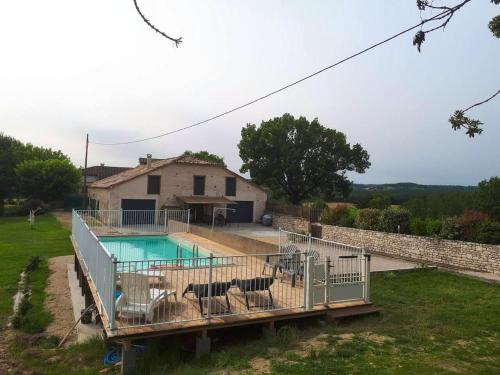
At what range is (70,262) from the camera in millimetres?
16609

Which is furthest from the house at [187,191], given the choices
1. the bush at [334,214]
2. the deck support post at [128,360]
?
the deck support post at [128,360]

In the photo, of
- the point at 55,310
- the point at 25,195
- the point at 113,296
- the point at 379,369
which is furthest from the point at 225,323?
the point at 25,195

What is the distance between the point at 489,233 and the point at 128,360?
13.5 m

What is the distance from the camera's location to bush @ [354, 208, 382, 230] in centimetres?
2086

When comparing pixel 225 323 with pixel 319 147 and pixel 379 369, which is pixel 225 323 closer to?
pixel 379 369

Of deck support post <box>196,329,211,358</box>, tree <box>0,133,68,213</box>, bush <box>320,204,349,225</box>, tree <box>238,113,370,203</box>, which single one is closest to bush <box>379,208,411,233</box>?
bush <box>320,204,349,225</box>

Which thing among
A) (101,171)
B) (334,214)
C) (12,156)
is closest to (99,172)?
(101,171)

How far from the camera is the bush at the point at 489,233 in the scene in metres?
14.9

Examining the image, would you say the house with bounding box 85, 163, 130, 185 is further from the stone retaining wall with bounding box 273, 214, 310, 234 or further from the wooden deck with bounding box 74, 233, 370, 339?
the wooden deck with bounding box 74, 233, 370, 339

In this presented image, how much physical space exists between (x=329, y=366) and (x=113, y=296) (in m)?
3.26

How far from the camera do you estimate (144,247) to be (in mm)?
19266

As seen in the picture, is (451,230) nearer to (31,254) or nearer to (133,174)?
(31,254)

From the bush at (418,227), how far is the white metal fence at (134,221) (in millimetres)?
10344

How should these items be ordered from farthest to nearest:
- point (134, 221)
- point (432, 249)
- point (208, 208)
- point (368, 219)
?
point (208, 208), point (134, 221), point (368, 219), point (432, 249)
